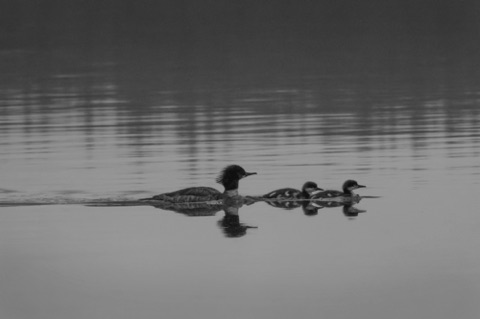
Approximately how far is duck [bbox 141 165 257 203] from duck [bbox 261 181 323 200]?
1.48ft

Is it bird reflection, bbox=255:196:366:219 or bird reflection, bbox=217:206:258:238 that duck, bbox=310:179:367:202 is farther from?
bird reflection, bbox=217:206:258:238

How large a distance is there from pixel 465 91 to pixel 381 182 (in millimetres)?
18460

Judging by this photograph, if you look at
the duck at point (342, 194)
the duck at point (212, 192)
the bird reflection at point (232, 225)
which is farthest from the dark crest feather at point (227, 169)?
the duck at point (342, 194)

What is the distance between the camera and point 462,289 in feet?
54.0

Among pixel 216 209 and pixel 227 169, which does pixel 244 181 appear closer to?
pixel 227 169

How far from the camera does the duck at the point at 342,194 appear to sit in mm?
22188

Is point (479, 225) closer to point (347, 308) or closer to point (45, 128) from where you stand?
point (347, 308)

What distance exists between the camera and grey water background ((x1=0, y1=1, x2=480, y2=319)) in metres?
16.6

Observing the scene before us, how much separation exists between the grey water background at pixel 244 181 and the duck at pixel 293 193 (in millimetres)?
245

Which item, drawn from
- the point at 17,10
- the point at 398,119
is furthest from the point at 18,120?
the point at 17,10

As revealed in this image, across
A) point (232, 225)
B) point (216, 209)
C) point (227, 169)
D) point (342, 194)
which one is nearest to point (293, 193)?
point (342, 194)

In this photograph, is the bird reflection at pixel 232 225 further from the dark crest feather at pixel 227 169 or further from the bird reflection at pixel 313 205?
the dark crest feather at pixel 227 169

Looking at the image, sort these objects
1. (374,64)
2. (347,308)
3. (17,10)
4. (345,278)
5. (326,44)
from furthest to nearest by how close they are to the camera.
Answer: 1. (17,10)
2. (326,44)
3. (374,64)
4. (345,278)
5. (347,308)

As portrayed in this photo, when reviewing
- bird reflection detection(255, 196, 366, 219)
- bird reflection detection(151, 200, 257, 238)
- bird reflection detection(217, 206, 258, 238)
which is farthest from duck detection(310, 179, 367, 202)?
bird reflection detection(217, 206, 258, 238)
